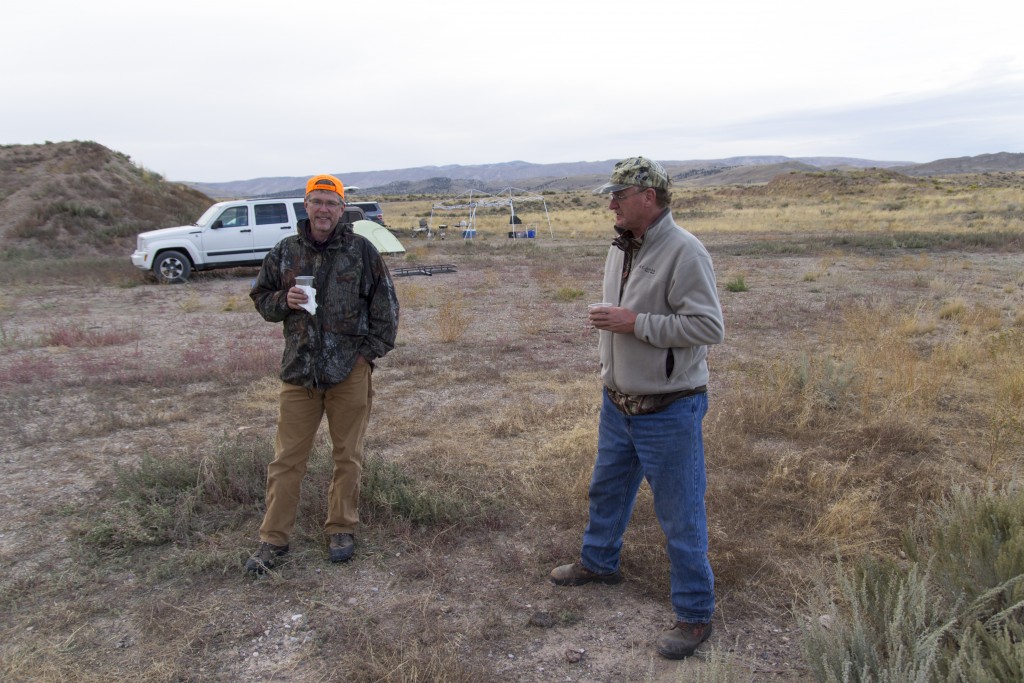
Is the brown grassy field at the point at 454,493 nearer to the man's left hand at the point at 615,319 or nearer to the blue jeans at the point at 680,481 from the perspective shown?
the blue jeans at the point at 680,481

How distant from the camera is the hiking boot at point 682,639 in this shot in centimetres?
272

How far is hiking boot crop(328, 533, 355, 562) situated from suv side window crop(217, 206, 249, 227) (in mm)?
13333

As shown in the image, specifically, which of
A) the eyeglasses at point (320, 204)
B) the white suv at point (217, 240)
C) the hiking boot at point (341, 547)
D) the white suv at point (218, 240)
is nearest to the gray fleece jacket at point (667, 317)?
the eyeglasses at point (320, 204)

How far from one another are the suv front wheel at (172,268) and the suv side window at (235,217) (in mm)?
1144

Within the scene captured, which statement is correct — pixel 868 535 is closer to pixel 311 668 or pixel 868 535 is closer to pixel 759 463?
pixel 759 463

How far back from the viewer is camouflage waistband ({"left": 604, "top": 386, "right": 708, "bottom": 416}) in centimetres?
267

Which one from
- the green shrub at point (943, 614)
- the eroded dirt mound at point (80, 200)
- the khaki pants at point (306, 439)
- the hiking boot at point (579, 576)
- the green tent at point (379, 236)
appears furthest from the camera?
the eroded dirt mound at point (80, 200)

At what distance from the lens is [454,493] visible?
4051mm

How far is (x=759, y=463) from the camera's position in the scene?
181 inches

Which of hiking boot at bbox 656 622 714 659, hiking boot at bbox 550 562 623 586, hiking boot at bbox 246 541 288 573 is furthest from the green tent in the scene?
hiking boot at bbox 656 622 714 659

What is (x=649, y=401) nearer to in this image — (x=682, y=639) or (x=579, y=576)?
(x=682, y=639)

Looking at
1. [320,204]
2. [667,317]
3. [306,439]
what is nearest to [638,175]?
→ [667,317]

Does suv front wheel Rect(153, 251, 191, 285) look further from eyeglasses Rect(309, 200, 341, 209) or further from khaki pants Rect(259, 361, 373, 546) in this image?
eyeglasses Rect(309, 200, 341, 209)

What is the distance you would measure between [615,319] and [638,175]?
54 centimetres
